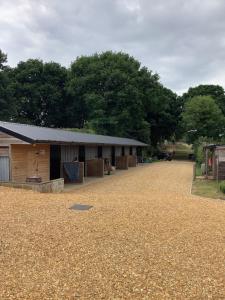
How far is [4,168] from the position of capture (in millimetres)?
15062

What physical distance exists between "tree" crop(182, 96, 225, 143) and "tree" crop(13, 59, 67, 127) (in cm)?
1900

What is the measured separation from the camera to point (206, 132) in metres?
48.0

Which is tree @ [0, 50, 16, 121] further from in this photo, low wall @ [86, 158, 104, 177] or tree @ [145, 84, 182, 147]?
low wall @ [86, 158, 104, 177]

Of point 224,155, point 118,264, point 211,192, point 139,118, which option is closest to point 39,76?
point 139,118

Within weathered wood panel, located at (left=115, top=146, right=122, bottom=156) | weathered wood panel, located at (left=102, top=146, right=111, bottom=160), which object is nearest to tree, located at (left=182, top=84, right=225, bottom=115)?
weathered wood panel, located at (left=115, top=146, right=122, bottom=156)

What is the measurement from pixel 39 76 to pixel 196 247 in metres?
48.3

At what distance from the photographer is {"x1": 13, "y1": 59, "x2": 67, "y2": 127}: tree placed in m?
50.3

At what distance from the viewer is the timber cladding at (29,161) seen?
1528cm

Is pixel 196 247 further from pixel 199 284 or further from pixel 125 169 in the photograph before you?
pixel 125 169

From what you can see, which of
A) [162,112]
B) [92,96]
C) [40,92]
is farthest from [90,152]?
[162,112]

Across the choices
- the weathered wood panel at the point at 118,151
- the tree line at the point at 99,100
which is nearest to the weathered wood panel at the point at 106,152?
the weathered wood panel at the point at 118,151

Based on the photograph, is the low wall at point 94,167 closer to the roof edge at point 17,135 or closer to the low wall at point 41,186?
the low wall at point 41,186

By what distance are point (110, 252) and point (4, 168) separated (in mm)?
9890

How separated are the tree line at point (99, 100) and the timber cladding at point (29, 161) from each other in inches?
985
